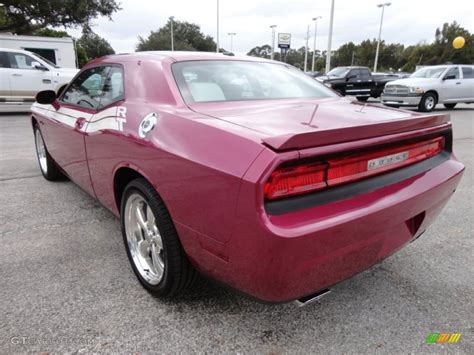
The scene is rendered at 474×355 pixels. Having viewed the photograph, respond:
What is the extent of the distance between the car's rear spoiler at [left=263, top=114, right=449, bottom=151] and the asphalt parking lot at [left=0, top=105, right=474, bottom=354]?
0.83 metres

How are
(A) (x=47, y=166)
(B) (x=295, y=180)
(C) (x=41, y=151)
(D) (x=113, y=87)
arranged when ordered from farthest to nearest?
(C) (x=41, y=151) → (A) (x=47, y=166) → (D) (x=113, y=87) → (B) (x=295, y=180)

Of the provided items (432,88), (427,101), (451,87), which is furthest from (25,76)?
(451,87)

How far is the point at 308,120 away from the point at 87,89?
2.17m

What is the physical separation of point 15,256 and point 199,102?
180cm

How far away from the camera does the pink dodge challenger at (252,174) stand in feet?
4.89

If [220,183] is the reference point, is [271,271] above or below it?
below

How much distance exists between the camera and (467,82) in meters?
13.9

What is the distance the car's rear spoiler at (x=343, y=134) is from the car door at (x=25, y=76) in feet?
36.7

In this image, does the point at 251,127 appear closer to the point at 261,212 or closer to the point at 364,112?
the point at 261,212

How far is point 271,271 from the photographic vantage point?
148 centimetres

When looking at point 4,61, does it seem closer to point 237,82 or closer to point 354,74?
point 237,82

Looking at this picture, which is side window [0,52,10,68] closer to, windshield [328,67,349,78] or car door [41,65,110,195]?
car door [41,65,110,195]

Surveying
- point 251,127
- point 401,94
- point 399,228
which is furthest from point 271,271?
point 401,94

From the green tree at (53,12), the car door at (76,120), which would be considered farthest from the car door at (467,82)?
the green tree at (53,12)
